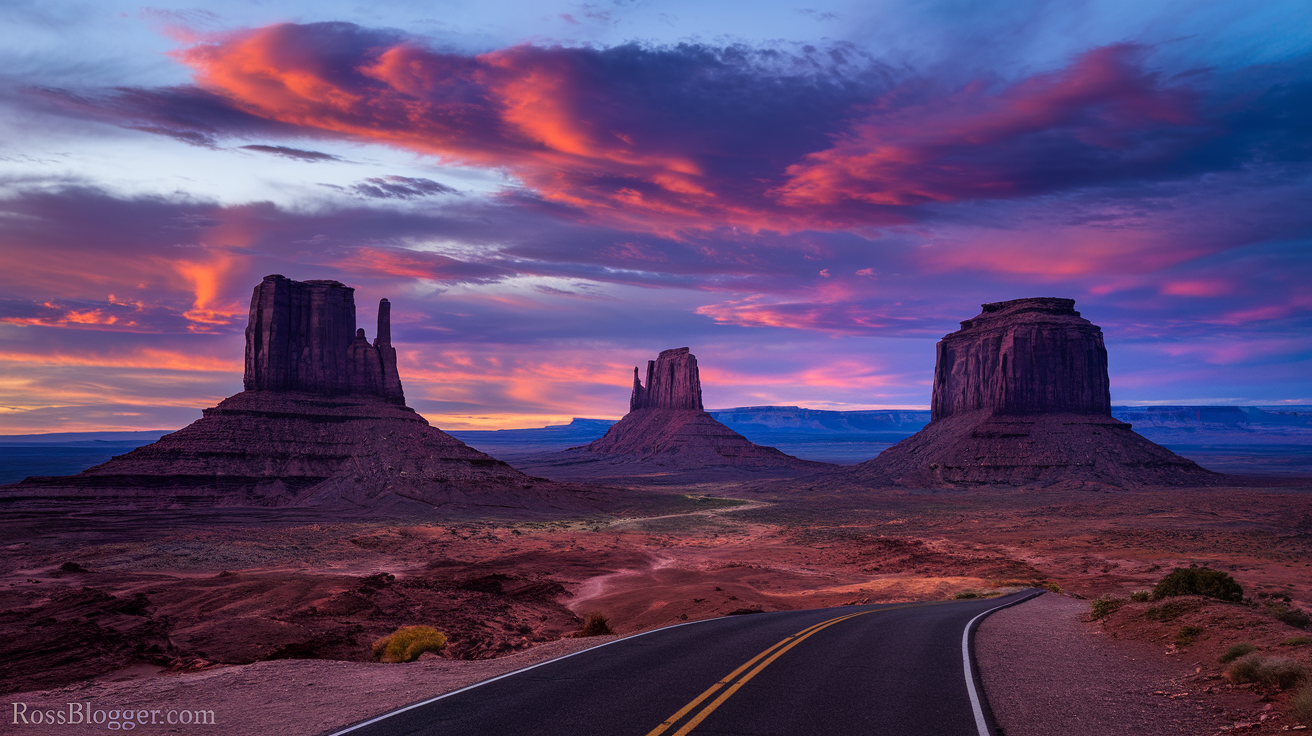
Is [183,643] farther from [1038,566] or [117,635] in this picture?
[1038,566]

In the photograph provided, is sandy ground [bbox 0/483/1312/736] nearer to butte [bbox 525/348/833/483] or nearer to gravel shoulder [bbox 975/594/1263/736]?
gravel shoulder [bbox 975/594/1263/736]

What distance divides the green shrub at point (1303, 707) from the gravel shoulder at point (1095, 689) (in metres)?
0.63

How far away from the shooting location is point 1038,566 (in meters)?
43.6

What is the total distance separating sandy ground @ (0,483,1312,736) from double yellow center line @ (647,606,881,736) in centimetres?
398

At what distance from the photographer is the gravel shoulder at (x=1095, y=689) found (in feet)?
29.9

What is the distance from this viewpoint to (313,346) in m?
91.2

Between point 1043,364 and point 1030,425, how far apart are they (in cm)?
1126

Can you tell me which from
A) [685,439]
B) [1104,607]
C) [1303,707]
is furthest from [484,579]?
[685,439]

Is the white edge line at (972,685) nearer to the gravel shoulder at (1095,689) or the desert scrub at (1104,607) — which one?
the gravel shoulder at (1095,689)

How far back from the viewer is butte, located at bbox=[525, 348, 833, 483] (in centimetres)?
15400

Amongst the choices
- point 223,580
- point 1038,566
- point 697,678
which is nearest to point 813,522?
point 1038,566

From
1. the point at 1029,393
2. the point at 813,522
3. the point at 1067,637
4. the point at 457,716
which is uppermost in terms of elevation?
the point at 1029,393

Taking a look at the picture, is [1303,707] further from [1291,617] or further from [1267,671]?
[1291,617]

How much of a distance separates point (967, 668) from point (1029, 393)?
118568 millimetres
